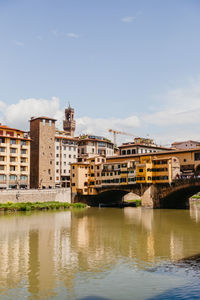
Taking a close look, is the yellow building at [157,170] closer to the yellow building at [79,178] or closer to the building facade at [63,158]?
the yellow building at [79,178]

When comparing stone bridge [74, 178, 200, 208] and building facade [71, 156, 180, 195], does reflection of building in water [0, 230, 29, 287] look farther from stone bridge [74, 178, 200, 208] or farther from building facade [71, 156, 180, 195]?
building facade [71, 156, 180, 195]

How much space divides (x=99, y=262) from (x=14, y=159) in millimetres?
65418

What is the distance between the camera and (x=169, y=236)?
1699 inches

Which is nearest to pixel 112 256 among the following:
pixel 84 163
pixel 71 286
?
pixel 71 286

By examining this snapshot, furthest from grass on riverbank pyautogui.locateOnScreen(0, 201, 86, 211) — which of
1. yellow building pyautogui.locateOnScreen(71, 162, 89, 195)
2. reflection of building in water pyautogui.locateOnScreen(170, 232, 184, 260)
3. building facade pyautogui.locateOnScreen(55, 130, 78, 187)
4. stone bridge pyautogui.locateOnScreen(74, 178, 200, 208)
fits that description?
reflection of building in water pyautogui.locateOnScreen(170, 232, 184, 260)

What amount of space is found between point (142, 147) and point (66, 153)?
25973 millimetres

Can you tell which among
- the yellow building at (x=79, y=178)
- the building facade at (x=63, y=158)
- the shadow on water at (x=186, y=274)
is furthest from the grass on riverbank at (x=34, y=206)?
the shadow on water at (x=186, y=274)

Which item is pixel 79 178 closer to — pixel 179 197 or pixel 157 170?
pixel 157 170

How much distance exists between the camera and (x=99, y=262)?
29.3 m

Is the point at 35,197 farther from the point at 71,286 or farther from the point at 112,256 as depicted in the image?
the point at 71,286

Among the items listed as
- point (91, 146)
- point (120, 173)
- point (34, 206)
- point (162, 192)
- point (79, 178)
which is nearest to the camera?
point (34, 206)

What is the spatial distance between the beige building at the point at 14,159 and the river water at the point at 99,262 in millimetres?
38431

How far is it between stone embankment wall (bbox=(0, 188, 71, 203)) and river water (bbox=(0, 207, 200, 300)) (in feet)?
84.1

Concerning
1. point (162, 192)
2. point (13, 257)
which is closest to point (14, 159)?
point (162, 192)
